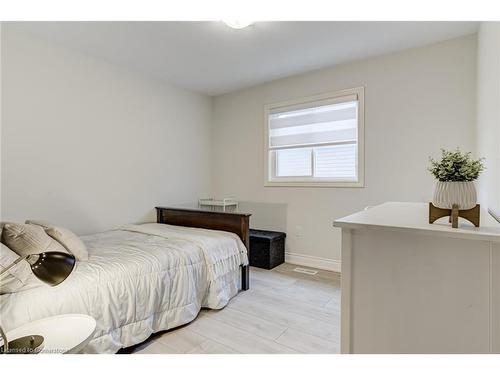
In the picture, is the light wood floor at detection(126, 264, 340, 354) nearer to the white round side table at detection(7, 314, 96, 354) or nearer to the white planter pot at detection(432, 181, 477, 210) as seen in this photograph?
the white round side table at detection(7, 314, 96, 354)

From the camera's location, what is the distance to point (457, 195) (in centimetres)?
94

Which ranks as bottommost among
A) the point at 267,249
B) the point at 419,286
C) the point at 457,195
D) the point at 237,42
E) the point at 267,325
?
the point at 267,325

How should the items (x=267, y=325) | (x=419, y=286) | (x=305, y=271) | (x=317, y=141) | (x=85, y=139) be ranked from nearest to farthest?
1. (x=419, y=286)
2. (x=267, y=325)
3. (x=85, y=139)
4. (x=305, y=271)
5. (x=317, y=141)

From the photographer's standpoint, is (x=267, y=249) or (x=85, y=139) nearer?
(x=85, y=139)

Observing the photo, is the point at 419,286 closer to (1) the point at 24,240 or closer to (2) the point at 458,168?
(2) the point at 458,168

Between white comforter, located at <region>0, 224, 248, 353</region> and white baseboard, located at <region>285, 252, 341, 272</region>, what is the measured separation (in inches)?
44.9

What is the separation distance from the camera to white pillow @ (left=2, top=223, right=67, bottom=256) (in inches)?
62.2

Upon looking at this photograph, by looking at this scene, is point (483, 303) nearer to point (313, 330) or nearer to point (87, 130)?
point (313, 330)

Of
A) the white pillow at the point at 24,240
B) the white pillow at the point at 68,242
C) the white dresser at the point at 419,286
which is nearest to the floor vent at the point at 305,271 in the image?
the white dresser at the point at 419,286

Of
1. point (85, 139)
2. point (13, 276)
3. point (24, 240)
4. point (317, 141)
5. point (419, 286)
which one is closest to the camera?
point (419, 286)

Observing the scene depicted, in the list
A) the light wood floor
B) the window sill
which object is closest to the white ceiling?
the window sill

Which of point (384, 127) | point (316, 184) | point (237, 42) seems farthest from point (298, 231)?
point (237, 42)

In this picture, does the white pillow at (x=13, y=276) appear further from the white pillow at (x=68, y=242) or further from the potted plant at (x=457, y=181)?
the potted plant at (x=457, y=181)

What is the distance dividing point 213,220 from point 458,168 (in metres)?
2.43
